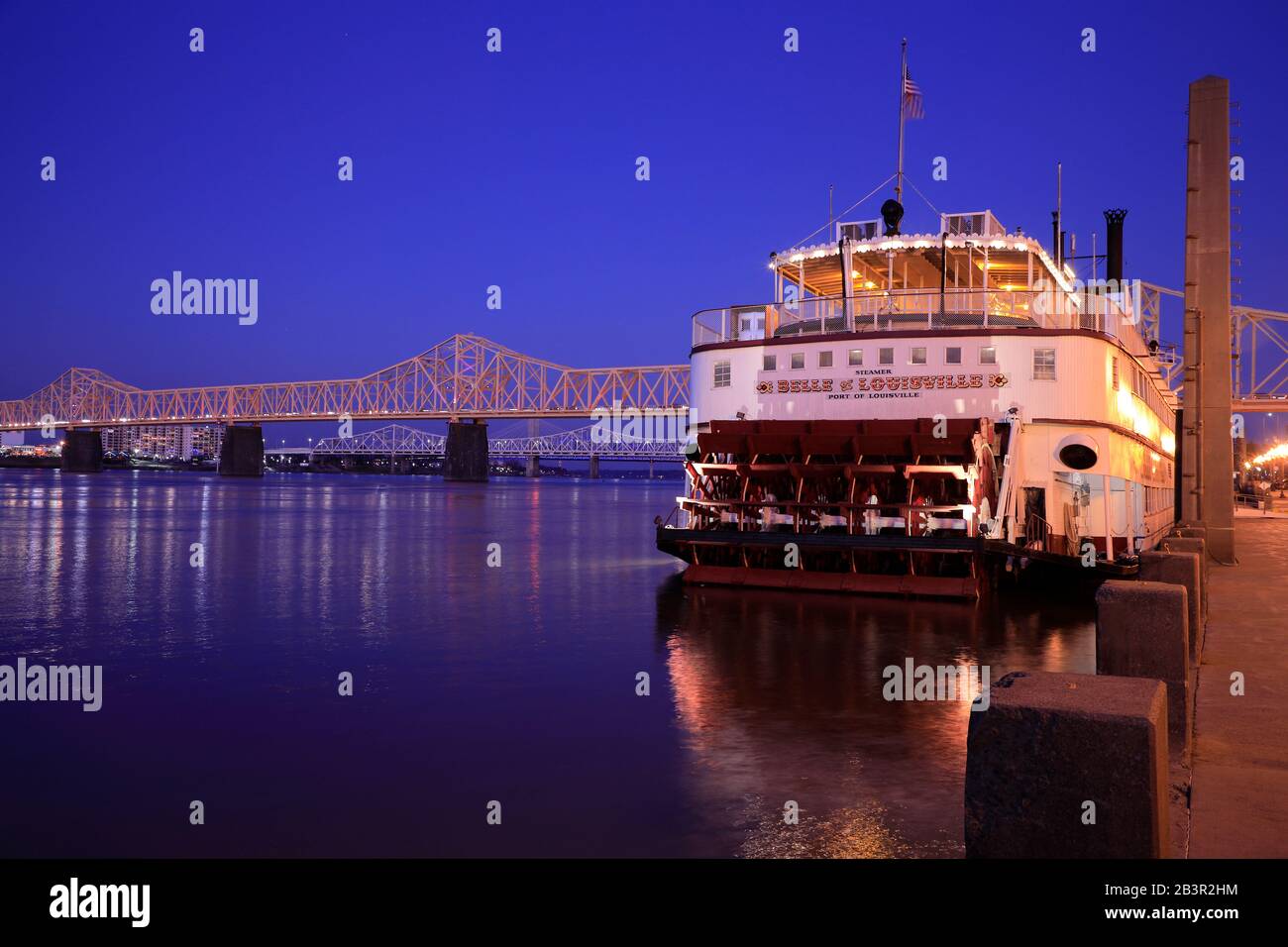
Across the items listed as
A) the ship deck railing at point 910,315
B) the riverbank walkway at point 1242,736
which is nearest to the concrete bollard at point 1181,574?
the riverbank walkway at point 1242,736

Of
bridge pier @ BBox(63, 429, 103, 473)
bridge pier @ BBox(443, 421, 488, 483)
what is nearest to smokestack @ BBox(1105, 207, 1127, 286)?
bridge pier @ BBox(443, 421, 488, 483)

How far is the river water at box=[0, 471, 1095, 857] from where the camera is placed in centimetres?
598

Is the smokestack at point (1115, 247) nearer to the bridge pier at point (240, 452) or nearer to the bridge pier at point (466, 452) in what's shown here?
the bridge pier at point (466, 452)

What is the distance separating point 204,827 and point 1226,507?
15.7 m

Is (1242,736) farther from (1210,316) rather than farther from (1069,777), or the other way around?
(1210,316)

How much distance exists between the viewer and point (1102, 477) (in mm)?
17328

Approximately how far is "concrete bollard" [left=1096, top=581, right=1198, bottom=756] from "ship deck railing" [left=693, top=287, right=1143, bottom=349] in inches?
466

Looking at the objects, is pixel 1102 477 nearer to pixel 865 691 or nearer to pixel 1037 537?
pixel 1037 537

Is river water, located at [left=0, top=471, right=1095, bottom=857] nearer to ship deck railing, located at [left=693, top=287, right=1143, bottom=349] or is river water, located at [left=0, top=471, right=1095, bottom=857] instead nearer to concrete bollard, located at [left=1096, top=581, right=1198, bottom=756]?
concrete bollard, located at [left=1096, top=581, right=1198, bottom=756]
